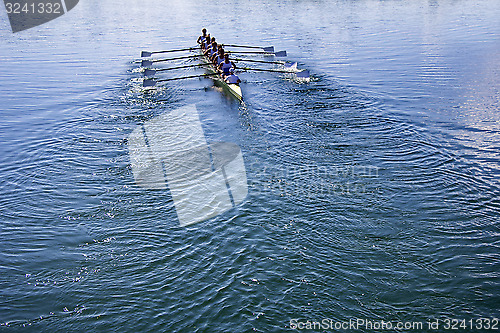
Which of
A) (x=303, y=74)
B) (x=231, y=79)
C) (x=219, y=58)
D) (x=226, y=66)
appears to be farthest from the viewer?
(x=219, y=58)

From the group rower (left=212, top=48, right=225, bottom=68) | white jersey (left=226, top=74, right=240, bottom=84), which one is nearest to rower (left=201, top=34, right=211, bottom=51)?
rower (left=212, top=48, right=225, bottom=68)

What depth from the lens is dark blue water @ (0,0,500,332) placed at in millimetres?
7098

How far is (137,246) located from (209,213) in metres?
1.81

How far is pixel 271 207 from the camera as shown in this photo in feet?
31.7

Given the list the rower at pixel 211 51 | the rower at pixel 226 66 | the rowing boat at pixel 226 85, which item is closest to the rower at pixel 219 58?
the rowing boat at pixel 226 85

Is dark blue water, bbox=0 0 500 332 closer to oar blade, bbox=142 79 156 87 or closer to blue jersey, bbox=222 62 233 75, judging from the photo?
oar blade, bbox=142 79 156 87

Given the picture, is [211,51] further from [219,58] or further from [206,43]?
[219,58]

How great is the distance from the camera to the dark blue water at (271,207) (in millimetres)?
7098

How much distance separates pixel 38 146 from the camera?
42.8 ft

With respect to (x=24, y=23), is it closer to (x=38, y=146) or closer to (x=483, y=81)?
(x=38, y=146)

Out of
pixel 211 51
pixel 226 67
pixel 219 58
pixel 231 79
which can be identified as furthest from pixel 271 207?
pixel 211 51

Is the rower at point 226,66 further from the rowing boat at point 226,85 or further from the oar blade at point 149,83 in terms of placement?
the oar blade at point 149,83

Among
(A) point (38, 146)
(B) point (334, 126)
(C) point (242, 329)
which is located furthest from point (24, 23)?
(C) point (242, 329)

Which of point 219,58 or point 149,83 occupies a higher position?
point 219,58
